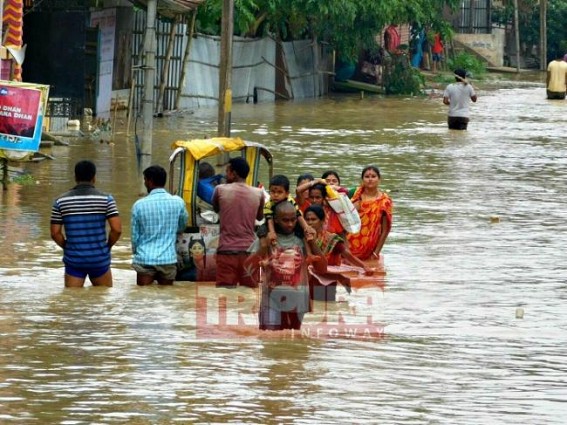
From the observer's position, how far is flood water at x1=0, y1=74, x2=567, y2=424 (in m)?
8.94

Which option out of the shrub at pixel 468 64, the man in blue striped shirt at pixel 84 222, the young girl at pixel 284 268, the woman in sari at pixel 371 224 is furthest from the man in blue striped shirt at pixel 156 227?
the shrub at pixel 468 64

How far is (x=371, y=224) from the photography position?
47.7 ft

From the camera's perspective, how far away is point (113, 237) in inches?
478

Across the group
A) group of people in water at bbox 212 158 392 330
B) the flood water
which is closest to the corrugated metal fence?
the flood water

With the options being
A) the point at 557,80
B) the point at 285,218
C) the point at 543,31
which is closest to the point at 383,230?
the point at 285,218

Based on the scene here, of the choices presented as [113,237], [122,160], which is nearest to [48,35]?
[122,160]

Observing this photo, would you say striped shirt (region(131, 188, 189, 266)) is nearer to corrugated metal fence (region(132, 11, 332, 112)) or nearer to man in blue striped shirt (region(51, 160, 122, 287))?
man in blue striped shirt (region(51, 160, 122, 287))

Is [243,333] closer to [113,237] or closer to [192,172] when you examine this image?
[113,237]

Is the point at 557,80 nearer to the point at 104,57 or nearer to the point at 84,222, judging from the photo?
the point at 104,57

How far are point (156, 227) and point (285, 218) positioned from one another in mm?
2224

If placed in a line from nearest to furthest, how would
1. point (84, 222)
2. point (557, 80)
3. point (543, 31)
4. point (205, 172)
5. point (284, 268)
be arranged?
point (284, 268) → point (84, 222) → point (205, 172) → point (557, 80) → point (543, 31)

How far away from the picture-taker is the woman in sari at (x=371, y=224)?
14.5m

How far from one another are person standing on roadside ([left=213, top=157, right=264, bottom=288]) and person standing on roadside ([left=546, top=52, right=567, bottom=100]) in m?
28.5

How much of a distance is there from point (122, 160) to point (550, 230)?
782 cm
